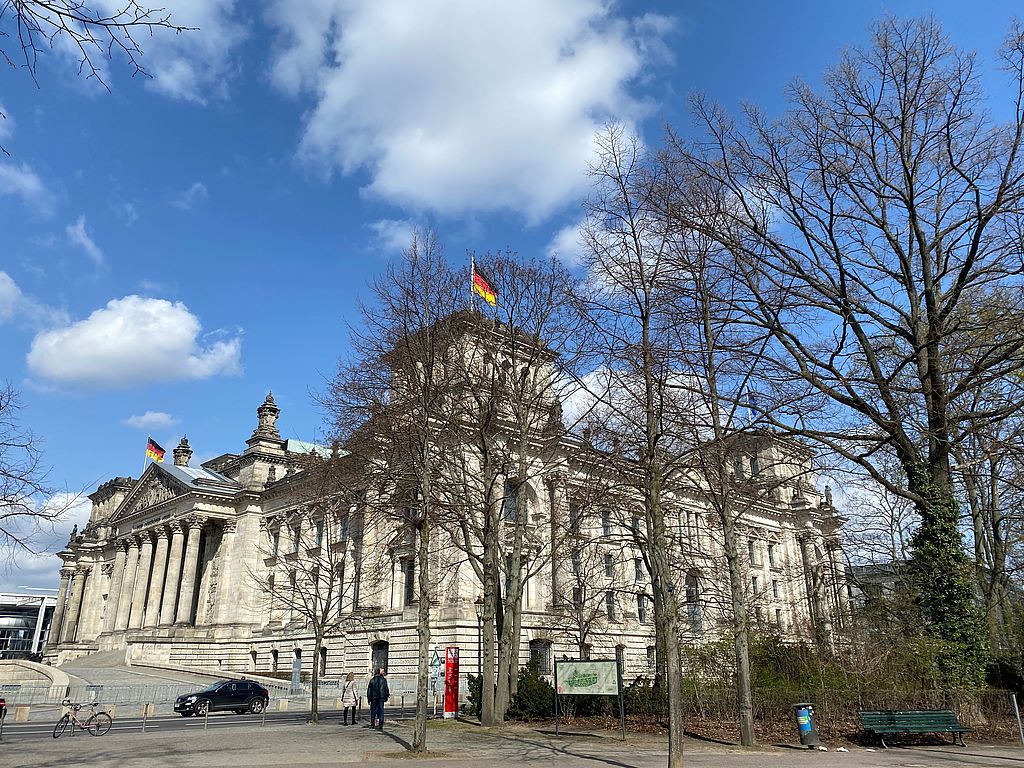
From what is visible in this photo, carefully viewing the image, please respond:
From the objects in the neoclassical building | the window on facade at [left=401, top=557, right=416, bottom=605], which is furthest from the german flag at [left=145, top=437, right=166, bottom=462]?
the window on facade at [left=401, top=557, right=416, bottom=605]

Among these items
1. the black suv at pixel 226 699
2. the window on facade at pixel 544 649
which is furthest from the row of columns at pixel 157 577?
the window on facade at pixel 544 649

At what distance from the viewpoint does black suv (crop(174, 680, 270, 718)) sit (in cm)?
3303

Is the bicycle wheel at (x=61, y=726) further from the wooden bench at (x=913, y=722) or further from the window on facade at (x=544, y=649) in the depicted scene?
the window on facade at (x=544, y=649)

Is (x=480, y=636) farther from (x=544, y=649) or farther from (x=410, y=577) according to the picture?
(x=410, y=577)

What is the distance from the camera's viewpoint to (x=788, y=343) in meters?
21.7

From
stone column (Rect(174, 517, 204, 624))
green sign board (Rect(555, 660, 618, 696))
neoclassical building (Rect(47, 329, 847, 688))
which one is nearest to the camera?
green sign board (Rect(555, 660, 618, 696))

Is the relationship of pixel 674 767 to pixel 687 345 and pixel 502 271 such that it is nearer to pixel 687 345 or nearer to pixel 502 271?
pixel 687 345

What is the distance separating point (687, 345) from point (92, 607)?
89334 millimetres

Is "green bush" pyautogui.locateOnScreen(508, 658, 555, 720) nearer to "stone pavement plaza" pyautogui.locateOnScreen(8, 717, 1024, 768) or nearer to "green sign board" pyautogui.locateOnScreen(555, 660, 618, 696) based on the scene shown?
"stone pavement plaza" pyautogui.locateOnScreen(8, 717, 1024, 768)

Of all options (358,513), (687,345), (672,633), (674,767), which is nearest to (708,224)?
(687,345)

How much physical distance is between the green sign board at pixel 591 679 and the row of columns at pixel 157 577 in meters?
50.6

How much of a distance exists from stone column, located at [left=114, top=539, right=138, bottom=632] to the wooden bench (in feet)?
222

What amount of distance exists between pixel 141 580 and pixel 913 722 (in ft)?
222

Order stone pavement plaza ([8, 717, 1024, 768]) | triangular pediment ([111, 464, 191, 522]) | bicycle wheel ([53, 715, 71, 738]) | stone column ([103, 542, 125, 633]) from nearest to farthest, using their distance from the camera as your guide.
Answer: stone pavement plaza ([8, 717, 1024, 768])
bicycle wheel ([53, 715, 71, 738])
triangular pediment ([111, 464, 191, 522])
stone column ([103, 542, 125, 633])
